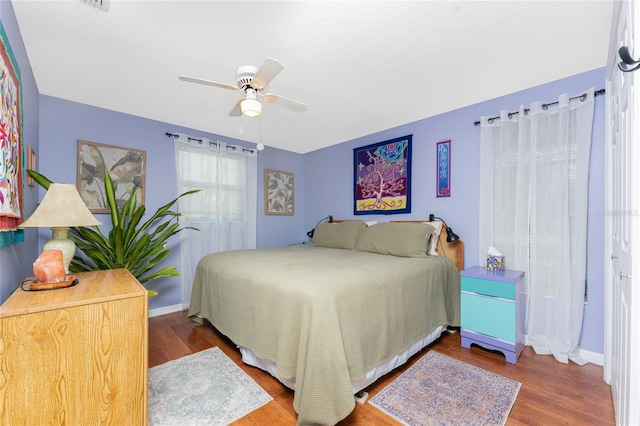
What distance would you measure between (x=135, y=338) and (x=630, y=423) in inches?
78.8

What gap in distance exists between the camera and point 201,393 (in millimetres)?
1811

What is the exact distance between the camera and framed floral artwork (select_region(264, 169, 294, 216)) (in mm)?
4351

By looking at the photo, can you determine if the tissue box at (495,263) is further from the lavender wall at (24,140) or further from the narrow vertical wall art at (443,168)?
the lavender wall at (24,140)

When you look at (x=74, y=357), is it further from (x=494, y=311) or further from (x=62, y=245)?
(x=494, y=311)

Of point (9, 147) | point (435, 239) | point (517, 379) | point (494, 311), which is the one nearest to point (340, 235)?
point (435, 239)

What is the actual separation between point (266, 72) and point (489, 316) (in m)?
2.53

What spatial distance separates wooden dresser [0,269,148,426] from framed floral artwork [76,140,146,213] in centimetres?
192

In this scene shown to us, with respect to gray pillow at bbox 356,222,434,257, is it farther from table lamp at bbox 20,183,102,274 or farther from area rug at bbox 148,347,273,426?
table lamp at bbox 20,183,102,274

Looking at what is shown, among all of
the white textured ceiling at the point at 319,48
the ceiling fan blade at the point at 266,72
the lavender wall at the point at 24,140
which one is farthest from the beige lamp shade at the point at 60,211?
the ceiling fan blade at the point at 266,72

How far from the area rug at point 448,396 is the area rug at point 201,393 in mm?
819

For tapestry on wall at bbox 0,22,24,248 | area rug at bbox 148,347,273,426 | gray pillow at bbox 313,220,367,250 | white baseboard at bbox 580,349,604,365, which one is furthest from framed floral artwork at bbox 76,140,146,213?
white baseboard at bbox 580,349,604,365

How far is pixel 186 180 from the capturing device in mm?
3473

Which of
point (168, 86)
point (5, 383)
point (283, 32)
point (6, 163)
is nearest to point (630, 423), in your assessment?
point (5, 383)

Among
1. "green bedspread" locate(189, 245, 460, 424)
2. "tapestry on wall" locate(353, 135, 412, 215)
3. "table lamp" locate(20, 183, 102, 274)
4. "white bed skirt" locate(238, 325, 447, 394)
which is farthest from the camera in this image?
"tapestry on wall" locate(353, 135, 412, 215)
